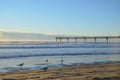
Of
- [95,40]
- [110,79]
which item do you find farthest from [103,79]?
[95,40]

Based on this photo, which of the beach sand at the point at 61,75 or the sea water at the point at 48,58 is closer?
the beach sand at the point at 61,75

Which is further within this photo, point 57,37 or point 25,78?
point 57,37

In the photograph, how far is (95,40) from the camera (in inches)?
5743

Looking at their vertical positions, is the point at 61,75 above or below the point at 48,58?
below

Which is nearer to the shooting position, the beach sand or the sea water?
the beach sand

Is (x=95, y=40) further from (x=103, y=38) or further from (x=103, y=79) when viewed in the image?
(x=103, y=79)

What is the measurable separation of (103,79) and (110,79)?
32 centimetres

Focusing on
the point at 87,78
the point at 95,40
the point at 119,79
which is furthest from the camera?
the point at 95,40

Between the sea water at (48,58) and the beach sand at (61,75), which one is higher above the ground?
the sea water at (48,58)

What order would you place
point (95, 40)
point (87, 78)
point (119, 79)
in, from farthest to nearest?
1. point (95, 40)
2. point (87, 78)
3. point (119, 79)

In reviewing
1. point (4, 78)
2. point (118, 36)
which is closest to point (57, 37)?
point (118, 36)

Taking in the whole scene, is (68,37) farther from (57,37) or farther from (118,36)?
(118,36)

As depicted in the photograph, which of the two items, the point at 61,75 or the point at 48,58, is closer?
the point at 61,75

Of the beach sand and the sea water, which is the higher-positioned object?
the sea water
